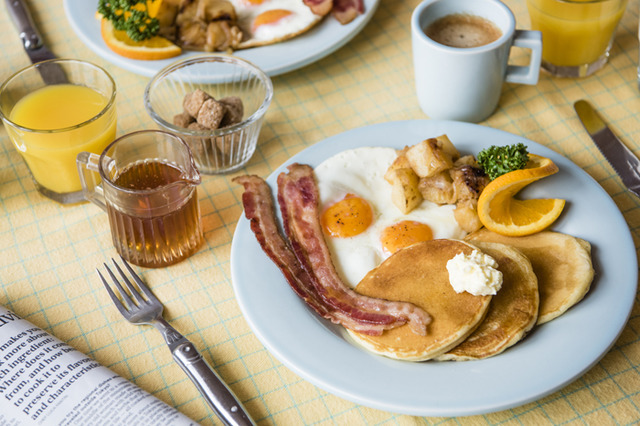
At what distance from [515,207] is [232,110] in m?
1.07

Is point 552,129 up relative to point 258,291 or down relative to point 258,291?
down

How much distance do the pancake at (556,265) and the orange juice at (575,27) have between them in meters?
1.01

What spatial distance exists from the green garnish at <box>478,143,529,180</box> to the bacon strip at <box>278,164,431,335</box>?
0.57 metres

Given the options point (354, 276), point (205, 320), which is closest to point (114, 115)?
point (205, 320)

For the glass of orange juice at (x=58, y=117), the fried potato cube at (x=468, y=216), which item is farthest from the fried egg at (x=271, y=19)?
the fried potato cube at (x=468, y=216)

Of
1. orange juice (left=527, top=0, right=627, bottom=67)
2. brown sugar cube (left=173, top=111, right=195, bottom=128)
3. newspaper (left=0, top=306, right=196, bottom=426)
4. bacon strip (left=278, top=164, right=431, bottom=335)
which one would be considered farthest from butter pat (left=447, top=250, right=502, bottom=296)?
orange juice (left=527, top=0, right=627, bottom=67)

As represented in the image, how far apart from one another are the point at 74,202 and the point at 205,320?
2.42ft

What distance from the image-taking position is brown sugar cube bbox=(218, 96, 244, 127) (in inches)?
95.5

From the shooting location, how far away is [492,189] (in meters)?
2.00

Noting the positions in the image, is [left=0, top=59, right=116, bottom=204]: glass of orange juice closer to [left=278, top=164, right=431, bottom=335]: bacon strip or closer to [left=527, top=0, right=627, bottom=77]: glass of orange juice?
[left=278, top=164, right=431, bottom=335]: bacon strip

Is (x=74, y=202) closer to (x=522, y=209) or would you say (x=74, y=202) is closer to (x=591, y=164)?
(x=522, y=209)

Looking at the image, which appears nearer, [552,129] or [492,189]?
[492,189]

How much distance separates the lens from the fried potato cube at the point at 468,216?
6.89ft

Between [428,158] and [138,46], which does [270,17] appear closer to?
[138,46]
